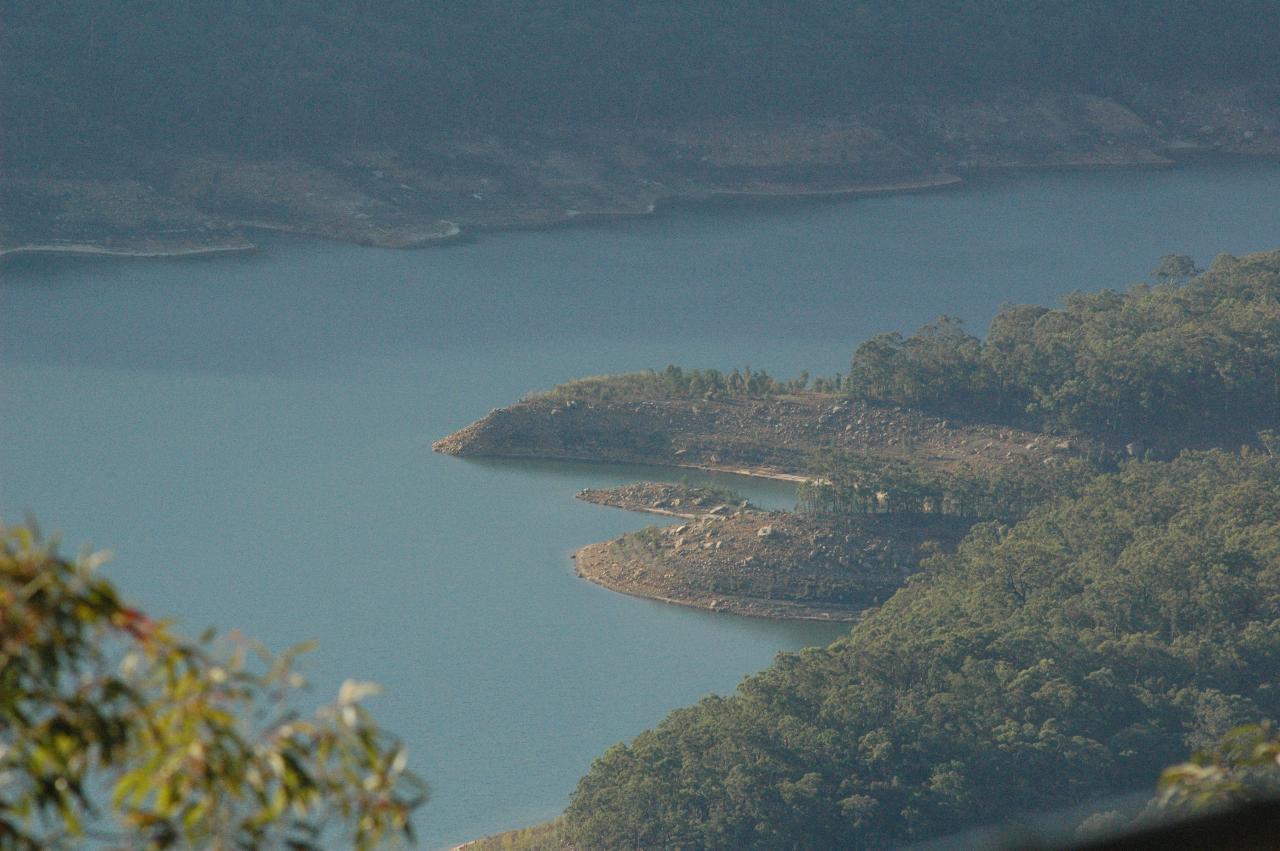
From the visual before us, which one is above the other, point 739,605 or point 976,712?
point 976,712

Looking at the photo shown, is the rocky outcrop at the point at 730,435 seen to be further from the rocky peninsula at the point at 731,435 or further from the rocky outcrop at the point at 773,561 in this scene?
the rocky outcrop at the point at 773,561

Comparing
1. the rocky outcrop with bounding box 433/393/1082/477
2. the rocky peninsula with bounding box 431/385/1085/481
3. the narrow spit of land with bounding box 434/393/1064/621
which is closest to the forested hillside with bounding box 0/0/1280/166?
the rocky peninsula with bounding box 431/385/1085/481

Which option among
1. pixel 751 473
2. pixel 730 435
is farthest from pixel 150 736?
pixel 730 435

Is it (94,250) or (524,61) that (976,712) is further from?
(524,61)

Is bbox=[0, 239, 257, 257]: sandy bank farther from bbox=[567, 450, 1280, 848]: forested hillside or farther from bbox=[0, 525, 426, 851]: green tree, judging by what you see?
bbox=[0, 525, 426, 851]: green tree

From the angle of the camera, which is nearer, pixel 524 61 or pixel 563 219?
pixel 563 219
